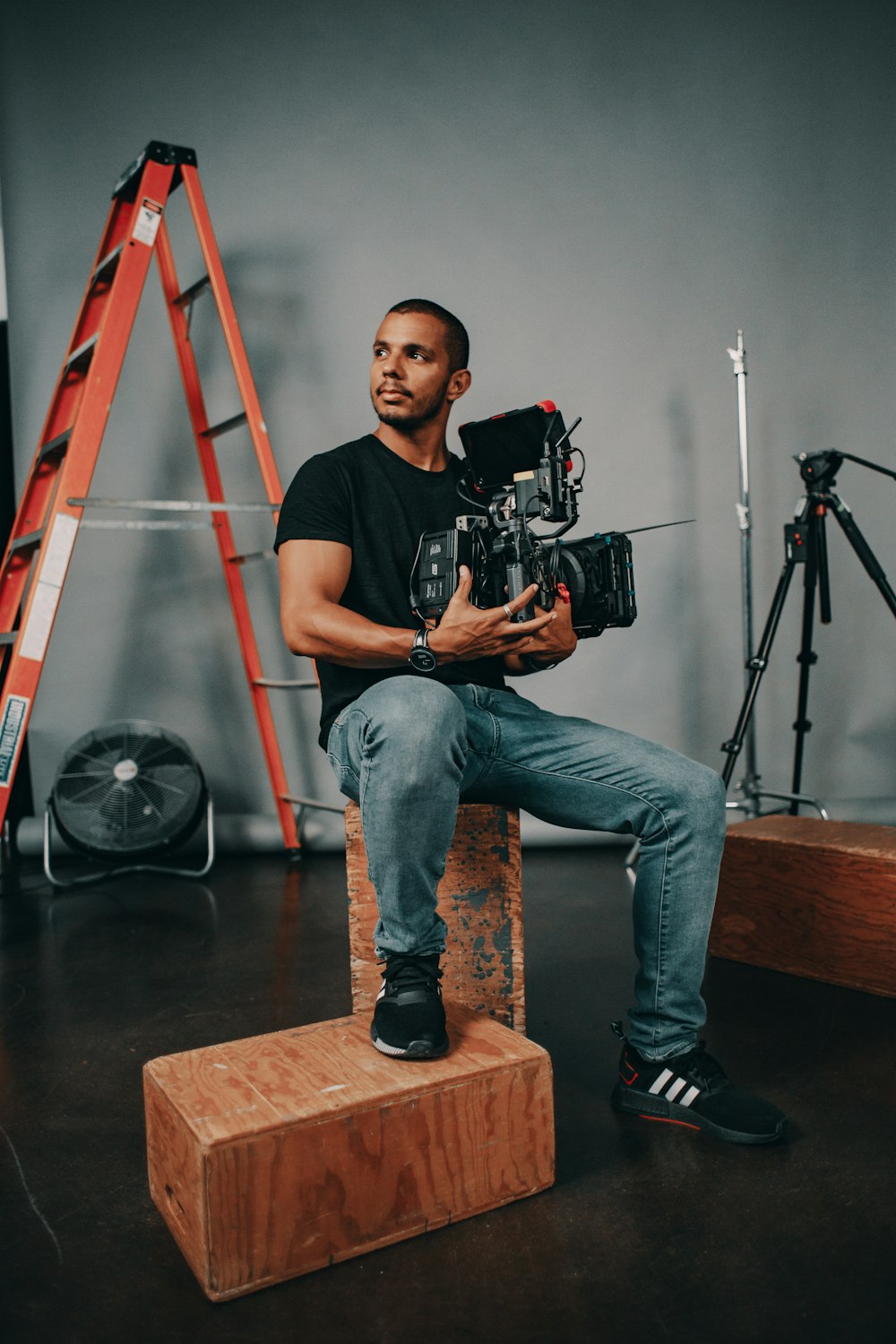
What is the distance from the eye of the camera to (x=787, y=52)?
3.48 m

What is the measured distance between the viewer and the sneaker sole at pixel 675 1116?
57.1 inches


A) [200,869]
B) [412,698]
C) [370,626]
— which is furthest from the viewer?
[200,869]

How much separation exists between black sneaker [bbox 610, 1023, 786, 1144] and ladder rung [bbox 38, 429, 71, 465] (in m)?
2.16

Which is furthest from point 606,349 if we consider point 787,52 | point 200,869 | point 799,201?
point 200,869

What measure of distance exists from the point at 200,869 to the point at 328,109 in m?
2.63

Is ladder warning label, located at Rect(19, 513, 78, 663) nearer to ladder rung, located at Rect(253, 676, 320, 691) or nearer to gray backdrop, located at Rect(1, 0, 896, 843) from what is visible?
ladder rung, located at Rect(253, 676, 320, 691)

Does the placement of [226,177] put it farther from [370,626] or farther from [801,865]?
[801,865]

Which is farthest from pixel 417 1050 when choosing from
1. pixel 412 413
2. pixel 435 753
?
pixel 412 413

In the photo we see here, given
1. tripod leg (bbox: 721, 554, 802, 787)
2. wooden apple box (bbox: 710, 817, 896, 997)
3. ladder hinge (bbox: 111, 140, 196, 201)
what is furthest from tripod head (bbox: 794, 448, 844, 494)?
ladder hinge (bbox: 111, 140, 196, 201)

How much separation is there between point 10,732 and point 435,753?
5.46 ft

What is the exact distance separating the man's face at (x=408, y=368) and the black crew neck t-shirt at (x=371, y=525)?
75 millimetres

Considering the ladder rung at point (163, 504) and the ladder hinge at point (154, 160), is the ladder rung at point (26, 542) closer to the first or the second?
the ladder rung at point (163, 504)

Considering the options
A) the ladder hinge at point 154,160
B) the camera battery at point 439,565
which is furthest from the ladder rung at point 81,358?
the camera battery at point 439,565

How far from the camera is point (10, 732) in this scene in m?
2.60
